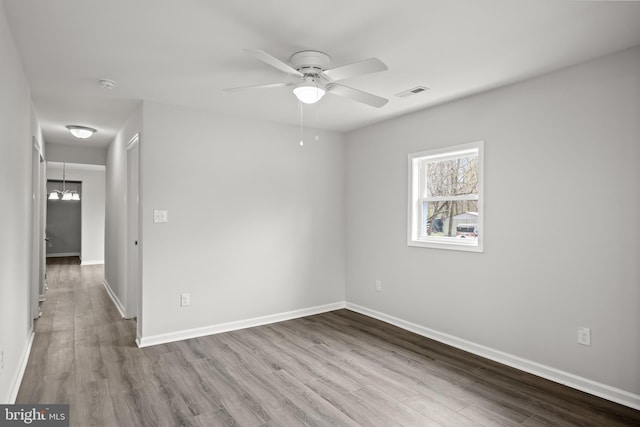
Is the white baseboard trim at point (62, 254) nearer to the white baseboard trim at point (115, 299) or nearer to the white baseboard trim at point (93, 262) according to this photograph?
the white baseboard trim at point (93, 262)

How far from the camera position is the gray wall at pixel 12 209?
2.18 metres

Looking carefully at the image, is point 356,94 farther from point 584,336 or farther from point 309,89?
point 584,336

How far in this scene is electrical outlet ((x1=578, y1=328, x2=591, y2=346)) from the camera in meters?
2.76

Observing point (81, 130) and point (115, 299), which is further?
point (115, 299)

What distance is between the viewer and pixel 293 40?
2.39 meters

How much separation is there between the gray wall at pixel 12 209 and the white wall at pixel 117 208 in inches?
43.7

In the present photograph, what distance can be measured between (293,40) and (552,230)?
2448 mm

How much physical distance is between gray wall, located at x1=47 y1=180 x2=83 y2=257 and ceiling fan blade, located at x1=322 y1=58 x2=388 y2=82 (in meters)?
10.6

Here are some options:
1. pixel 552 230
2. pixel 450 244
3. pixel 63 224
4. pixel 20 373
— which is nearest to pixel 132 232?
pixel 20 373

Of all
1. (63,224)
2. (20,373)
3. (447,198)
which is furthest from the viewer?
(63,224)

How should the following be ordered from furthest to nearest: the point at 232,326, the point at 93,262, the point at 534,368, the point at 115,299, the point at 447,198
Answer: the point at 93,262 → the point at 115,299 → the point at 232,326 → the point at 447,198 → the point at 534,368

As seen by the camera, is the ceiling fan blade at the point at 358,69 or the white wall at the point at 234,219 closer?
the ceiling fan blade at the point at 358,69

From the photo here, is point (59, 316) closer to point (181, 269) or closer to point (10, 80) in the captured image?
point (181, 269)

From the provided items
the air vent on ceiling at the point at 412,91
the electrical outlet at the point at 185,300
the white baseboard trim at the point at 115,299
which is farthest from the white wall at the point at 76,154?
the air vent on ceiling at the point at 412,91
